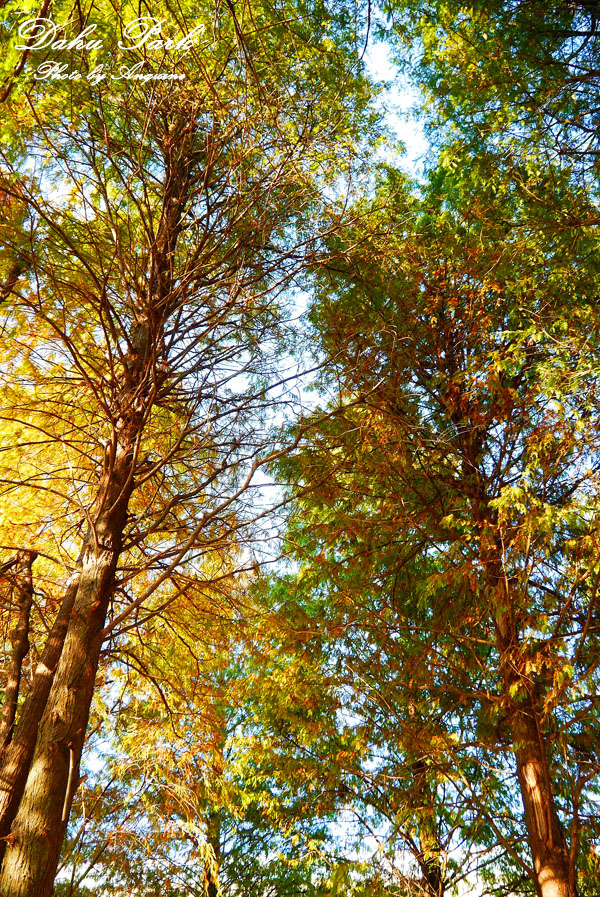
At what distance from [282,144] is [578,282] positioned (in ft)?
9.09

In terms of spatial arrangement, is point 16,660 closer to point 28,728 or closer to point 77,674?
point 28,728

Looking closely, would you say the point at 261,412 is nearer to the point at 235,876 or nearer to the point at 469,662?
the point at 469,662

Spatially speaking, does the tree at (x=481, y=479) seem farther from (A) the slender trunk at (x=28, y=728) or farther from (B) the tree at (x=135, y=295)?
(A) the slender trunk at (x=28, y=728)

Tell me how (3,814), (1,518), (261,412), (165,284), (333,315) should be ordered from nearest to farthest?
(3,814)
(165,284)
(1,518)
(261,412)
(333,315)

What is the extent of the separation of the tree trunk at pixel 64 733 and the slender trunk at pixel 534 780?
9.64 feet

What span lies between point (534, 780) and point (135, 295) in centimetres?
469

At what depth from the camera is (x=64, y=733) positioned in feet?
8.04

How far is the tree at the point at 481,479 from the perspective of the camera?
4387mm

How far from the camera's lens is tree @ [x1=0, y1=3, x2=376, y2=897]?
2.79m

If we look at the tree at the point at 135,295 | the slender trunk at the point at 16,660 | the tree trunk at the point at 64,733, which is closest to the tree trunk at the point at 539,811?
the tree at the point at 135,295

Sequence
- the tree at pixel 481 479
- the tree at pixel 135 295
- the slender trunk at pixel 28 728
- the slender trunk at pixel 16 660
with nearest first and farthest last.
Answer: the tree at pixel 135 295 → the slender trunk at pixel 28 728 → the slender trunk at pixel 16 660 → the tree at pixel 481 479

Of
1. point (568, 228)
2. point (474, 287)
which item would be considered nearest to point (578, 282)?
point (568, 228)

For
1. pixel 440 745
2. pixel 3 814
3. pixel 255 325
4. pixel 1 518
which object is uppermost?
pixel 255 325

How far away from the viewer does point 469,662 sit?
5.72 metres
